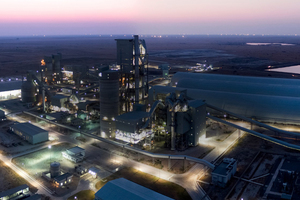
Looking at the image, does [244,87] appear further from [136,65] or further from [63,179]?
[63,179]

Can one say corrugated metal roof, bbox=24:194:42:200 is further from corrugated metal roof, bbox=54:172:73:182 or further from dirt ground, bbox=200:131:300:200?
dirt ground, bbox=200:131:300:200

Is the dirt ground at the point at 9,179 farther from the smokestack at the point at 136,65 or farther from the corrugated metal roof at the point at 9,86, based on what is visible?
the corrugated metal roof at the point at 9,86

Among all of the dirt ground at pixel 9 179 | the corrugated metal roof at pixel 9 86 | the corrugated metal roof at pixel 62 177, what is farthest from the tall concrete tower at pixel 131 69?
the corrugated metal roof at pixel 9 86

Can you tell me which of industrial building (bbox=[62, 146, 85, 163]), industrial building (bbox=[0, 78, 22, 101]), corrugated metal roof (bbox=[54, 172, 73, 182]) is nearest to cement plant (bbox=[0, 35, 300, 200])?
corrugated metal roof (bbox=[54, 172, 73, 182])

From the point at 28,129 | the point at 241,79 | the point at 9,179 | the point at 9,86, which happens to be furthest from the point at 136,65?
the point at 9,86

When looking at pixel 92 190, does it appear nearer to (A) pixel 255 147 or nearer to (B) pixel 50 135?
(B) pixel 50 135

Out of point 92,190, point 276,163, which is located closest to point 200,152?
point 276,163
